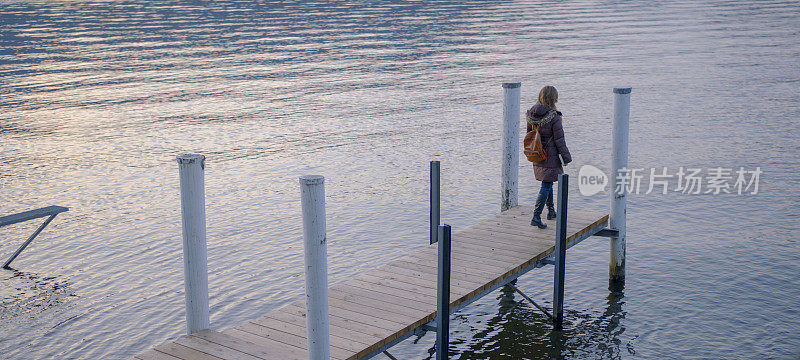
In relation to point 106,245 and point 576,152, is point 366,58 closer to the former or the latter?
point 576,152

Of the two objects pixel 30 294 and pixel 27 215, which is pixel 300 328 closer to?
pixel 30 294

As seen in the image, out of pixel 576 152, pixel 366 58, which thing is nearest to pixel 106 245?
pixel 576 152

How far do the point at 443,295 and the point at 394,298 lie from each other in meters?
0.96

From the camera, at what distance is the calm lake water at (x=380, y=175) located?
12.5 meters

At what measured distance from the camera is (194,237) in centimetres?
935

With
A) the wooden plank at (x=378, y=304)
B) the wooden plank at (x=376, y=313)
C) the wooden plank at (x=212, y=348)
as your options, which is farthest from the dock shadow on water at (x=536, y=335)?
the wooden plank at (x=212, y=348)

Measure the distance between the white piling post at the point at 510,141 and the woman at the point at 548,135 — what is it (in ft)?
2.87

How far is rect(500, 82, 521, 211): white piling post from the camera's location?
13.5m

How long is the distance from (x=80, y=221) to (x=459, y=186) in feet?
26.1

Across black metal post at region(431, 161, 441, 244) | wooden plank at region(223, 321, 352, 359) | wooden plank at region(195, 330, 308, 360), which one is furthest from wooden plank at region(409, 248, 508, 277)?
wooden plank at region(195, 330, 308, 360)

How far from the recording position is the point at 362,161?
859 inches

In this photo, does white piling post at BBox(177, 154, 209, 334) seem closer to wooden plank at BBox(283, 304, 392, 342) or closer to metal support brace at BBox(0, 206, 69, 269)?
wooden plank at BBox(283, 304, 392, 342)

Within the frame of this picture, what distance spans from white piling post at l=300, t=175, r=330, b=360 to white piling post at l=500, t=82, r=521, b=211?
586cm

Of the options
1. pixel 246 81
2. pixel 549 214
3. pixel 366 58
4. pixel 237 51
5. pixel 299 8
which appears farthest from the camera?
pixel 299 8
